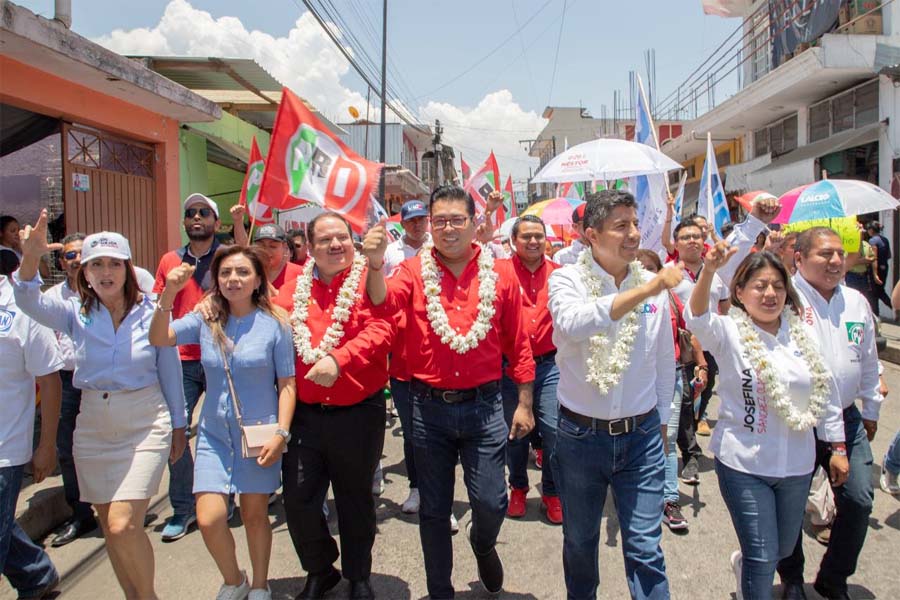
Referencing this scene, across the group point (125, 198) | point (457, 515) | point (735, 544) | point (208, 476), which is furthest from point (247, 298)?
point (125, 198)

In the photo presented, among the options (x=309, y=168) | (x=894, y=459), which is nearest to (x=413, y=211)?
(x=309, y=168)

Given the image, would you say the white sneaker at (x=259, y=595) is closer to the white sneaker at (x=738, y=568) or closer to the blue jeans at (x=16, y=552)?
the blue jeans at (x=16, y=552)

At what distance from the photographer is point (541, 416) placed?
4379 mm

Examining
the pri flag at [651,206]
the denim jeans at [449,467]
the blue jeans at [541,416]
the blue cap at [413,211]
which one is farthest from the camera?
the pri flag at [651,206]

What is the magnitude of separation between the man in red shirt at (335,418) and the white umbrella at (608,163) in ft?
11.4

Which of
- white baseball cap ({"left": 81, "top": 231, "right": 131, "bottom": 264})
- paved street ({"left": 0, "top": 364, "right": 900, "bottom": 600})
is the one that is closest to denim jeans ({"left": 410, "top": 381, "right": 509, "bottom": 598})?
paved street ({"left": 0, "top": 364, "right": 900, "bottom": 600})

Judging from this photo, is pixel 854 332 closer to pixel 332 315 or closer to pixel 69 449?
pixel 332 315

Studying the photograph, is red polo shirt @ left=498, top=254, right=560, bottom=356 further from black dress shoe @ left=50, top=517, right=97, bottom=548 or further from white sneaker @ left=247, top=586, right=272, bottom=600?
black dress shoe @ left=50, top=517, right=97, bottom=548

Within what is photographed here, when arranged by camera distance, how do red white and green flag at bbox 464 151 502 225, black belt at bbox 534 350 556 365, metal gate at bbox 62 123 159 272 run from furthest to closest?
red white and green flag at bbox 464 151 502 225
metal gate at bbox 62 123 159 272
black belt at bbox 534 350 556 365

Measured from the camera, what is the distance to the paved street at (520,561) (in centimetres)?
359

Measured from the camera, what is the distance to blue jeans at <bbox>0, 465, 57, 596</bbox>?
3.09 m

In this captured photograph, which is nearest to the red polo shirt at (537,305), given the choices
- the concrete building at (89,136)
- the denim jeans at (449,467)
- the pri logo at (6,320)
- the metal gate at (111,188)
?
the denim jeans at (449,467)

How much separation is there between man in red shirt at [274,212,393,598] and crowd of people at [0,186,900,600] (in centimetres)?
1

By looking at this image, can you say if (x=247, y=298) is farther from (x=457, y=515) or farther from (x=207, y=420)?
(x=457, y=515)
